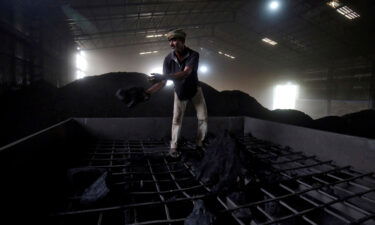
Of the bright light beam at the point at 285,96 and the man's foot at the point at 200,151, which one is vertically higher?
the bright light beam at the point at 285,96

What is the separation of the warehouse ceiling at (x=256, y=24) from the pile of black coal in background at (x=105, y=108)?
16.4 ft

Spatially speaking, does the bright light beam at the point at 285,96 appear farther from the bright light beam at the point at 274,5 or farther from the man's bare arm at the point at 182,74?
the man's bare arm at the point at 182,74

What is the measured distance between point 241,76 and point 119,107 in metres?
21.2

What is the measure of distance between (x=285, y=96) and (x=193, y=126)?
1965 centimetres

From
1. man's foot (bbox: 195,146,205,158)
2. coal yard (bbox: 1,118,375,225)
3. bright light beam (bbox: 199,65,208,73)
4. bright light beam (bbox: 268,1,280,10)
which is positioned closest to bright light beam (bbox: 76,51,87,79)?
bright light beam (bbox: 199,65,208,73)

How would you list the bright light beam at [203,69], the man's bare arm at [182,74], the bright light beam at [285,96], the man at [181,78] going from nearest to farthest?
1. the man's bare arm at [182,74]
2. the man at [181,78]
3. the bright light beam at [285,96]
4. the bright light beam at [203,69]

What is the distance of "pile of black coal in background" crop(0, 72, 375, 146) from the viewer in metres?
5.85

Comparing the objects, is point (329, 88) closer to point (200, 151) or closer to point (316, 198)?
point (200, 151)

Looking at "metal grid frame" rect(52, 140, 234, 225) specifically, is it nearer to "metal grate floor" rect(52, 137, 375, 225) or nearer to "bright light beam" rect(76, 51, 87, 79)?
"metal grate floor" rect(52, 137, 375, 225)

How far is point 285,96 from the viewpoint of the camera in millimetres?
21500

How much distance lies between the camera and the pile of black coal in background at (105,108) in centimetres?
585

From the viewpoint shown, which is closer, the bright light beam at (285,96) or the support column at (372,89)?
the support column at (372,89)

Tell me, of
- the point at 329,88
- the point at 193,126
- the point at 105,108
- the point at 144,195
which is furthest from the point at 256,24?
the point at 144,195

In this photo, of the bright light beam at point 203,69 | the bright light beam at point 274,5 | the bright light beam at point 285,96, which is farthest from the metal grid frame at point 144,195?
the bright light beam at point 203,69
